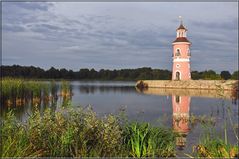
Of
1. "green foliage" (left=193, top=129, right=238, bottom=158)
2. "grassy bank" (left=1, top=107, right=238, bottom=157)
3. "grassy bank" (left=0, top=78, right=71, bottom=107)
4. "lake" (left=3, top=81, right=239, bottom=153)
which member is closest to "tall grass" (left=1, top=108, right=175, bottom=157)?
"grassy bank" (left=1, top=107, right=238, bottom=157)

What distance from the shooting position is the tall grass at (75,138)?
512 centimetres

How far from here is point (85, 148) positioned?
5.20 metres

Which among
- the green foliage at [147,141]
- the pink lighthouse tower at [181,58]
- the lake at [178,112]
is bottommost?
the lake at [178,112]

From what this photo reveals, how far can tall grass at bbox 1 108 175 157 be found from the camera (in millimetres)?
5121

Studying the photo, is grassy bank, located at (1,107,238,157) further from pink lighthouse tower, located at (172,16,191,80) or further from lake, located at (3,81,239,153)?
pink lighthouse tower, located at (172,16,191,80)

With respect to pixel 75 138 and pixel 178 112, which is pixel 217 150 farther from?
pixel 178 112

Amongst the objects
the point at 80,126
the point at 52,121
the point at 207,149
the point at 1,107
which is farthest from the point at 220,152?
the point at 1,107

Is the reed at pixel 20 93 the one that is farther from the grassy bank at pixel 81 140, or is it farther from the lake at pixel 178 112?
the grassy bank at pixel 81 140

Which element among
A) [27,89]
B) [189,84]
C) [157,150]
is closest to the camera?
[157,150]

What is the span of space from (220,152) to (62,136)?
7.34ft

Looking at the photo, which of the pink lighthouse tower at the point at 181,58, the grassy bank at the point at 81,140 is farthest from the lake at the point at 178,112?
the pink lighthouse tower at the point at 181,58

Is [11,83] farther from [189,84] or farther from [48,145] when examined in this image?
[189,84]

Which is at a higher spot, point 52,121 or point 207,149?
point 52,121

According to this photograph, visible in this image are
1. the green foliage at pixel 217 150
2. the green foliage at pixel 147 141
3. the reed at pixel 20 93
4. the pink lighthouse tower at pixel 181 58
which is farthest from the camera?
the pink lighthouse tower at pixel 181 58
